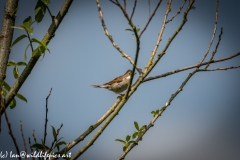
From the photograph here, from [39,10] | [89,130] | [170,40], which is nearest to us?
[89,130]

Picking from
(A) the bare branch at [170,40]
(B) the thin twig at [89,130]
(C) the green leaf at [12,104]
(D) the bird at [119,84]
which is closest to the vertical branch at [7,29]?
(C) the green leaf at [12,104]

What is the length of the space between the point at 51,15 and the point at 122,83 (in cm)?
513

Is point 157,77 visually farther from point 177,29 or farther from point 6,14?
point 6,14

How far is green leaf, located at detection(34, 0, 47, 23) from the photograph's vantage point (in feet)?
9.58

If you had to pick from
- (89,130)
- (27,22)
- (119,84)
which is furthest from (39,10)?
(119,84)

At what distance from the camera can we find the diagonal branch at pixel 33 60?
8.52 ft

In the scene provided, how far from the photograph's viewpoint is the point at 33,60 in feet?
8.84

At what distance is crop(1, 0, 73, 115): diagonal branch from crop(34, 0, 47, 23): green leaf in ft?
0.65

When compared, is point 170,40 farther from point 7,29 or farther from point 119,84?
point 119,84

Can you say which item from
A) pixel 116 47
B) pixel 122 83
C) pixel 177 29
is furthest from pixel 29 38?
pixel 122 83

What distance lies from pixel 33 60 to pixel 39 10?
48 centimetres

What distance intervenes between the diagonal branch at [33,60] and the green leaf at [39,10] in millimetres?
197

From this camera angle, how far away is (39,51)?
2650 millimetres

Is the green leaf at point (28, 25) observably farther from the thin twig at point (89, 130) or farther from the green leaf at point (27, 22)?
the thin twig at point (89, 130)
